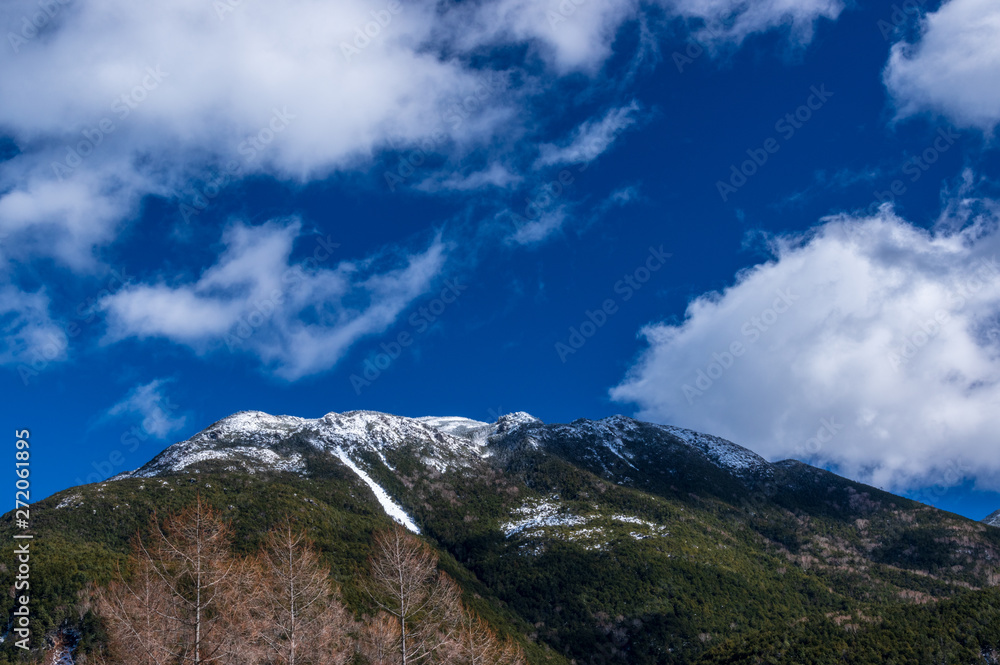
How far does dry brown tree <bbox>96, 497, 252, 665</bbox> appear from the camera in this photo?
2441 cm

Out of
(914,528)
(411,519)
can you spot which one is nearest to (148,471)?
(411,519)

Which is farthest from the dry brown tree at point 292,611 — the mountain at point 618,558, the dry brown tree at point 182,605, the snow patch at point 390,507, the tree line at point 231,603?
the snow patch at point 390,507

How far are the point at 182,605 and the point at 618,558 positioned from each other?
450ft

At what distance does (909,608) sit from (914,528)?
393ft

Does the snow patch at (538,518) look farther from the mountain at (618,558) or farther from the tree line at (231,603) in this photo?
the tree line at (231,603)

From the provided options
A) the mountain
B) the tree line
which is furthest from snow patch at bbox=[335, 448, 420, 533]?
the tree line

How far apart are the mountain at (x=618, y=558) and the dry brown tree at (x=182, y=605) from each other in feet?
A: 168

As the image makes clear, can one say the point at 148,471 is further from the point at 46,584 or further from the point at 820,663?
the point at 820,663

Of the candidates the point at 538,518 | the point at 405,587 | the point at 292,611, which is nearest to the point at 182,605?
the point at 292,611

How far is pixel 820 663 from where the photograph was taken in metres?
68.6

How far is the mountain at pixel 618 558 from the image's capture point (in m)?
74.8

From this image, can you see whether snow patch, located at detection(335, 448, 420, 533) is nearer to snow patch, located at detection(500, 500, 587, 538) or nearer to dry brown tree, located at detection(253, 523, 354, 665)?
snow patch, located at detection(500, 500, 587, 538)

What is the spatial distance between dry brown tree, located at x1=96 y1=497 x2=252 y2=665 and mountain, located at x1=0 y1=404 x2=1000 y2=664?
51.2 m

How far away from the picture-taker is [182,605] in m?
25.3
